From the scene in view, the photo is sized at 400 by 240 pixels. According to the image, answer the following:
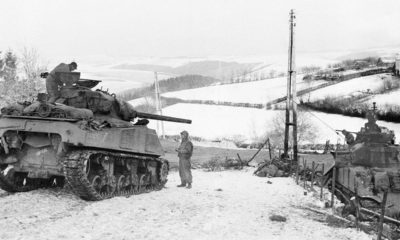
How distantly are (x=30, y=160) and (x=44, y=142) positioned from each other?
28.0 inches

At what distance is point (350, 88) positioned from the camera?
212ft

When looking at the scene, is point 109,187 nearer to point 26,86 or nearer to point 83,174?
point 83,174

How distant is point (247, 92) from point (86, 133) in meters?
64.8

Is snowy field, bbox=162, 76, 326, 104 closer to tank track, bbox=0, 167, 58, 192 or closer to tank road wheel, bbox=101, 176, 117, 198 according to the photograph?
Answer: tank track, bbox=0, 167, 58, 192

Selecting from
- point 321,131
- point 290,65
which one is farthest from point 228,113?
point 290,65

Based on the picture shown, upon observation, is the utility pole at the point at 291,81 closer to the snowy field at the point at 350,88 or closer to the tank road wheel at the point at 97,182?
the tank road wheel at the point at 97,182

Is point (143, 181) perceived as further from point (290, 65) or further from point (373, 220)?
point (290, 65)

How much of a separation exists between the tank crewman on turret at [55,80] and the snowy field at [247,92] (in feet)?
184

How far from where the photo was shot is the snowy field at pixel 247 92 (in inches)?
2822

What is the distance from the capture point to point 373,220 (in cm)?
1160

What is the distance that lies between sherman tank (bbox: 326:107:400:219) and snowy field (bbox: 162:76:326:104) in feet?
165

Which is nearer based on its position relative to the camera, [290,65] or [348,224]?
[348,224]

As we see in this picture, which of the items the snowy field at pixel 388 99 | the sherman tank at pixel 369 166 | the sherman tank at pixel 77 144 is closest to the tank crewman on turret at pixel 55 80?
the sherman tank at pixel 77 144

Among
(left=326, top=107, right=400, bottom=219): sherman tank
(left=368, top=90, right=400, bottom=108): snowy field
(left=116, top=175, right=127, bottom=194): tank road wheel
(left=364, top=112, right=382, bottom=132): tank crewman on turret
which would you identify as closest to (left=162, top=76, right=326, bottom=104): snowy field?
(left=368, top=90, right=400, bottom=108): snowy field
